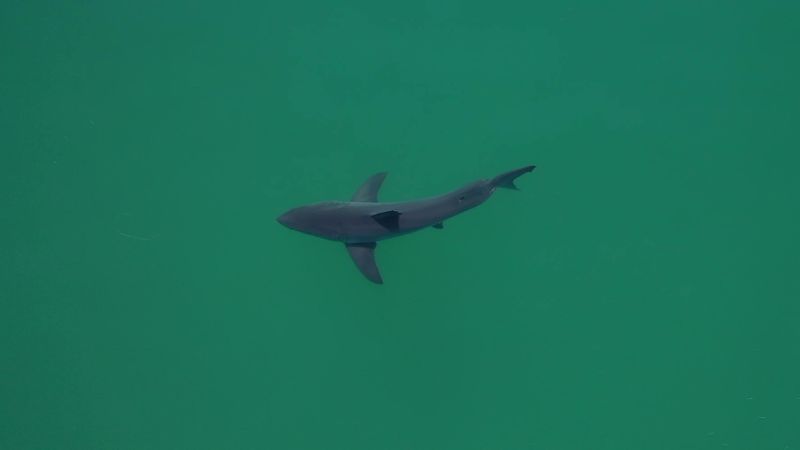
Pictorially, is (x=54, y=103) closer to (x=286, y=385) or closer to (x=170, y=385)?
(x=170, y=385)

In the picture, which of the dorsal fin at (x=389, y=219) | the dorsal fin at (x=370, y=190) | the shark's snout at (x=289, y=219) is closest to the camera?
the dorsal fin at (x=389, y=219)

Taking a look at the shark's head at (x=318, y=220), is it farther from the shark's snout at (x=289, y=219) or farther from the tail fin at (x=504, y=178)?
the tail fin at (x=504, y=178)

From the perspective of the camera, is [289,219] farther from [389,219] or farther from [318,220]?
[389,219]

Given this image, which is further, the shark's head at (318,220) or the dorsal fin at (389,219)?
the shark's head at (318,220)

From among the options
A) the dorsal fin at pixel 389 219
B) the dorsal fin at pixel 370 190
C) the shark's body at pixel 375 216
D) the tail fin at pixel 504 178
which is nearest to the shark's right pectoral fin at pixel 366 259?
the shark's body at pixel 375 216

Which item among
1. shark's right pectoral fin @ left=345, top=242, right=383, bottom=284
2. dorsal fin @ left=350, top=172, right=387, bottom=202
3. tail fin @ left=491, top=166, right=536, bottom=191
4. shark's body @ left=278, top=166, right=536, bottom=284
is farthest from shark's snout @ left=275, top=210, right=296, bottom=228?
tail fin @ left=491, top=166, right=536, bottom=191

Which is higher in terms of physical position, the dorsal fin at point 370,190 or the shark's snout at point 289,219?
the dorsal fin at point 370,190

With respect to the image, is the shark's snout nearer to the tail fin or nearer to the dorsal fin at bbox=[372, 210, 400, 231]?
the dorsal fin at bbox=[372, 210, 400, 231]
